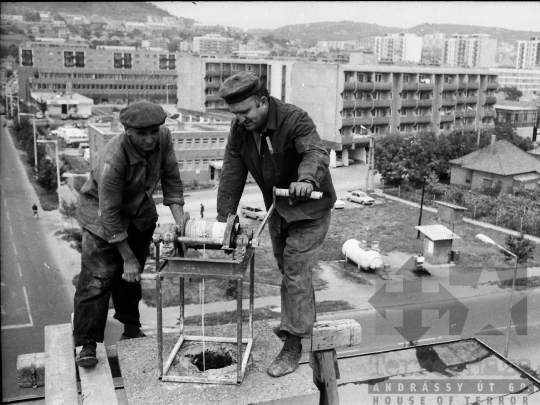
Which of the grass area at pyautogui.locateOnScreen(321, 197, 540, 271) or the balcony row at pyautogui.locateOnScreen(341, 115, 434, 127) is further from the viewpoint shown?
the balcony row at pyautogui.locateOnScreen(341, 115, 434, 127)

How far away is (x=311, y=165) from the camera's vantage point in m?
4.49

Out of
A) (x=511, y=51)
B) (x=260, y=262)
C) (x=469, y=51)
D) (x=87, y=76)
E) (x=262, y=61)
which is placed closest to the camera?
(x=260, y=262)

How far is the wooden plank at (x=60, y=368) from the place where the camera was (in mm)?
4477

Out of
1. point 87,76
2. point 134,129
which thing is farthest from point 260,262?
point 87,76

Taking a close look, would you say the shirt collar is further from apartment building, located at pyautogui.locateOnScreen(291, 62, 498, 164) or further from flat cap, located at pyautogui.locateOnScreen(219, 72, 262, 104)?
apartment building, located at pyautogui.locateOnScreen(291, 62, 498, 164)

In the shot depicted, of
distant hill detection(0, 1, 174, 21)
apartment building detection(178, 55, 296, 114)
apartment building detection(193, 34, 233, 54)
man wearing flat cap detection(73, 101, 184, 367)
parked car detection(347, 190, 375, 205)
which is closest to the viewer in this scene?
man wearing flat cap detection(73, 101, 184, 367)

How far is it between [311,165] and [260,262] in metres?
17.7

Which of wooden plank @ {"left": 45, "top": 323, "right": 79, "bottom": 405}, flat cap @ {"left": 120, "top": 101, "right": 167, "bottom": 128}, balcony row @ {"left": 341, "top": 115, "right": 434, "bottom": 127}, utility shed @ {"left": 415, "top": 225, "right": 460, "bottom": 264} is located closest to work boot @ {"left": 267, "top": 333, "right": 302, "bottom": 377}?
wooden plank @ {"left": 45, "top": 323, "right": 79, "bottom": 405}

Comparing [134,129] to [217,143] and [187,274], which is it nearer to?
[187,274]

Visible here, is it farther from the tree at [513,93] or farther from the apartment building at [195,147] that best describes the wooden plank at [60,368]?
the tree at [513,93]

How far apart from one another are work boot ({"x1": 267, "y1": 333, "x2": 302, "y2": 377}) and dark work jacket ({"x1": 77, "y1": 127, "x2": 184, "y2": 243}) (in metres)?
1.56

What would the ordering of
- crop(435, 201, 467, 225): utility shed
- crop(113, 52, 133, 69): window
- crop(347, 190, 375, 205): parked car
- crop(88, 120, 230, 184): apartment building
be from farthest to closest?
crop(113, 52, 133, 69): window < crop(88, 120, 230, 184): apartment building < crop(347, 190, 375, 205): parked car < crop(435, 201, 467, 225): utility shed

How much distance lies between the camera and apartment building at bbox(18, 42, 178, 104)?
2744 inches

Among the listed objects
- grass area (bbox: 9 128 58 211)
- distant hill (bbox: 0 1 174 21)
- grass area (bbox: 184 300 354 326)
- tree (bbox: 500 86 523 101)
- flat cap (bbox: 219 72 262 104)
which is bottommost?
grass area (bbox: 9 128 58 211)
